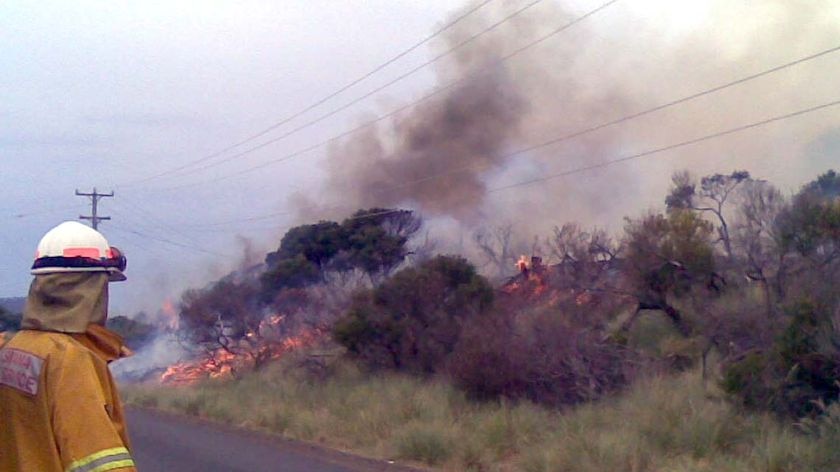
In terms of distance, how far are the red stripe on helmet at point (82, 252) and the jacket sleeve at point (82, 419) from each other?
1.08 ft

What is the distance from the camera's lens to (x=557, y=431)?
1589 cm

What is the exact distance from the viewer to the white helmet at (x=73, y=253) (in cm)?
316

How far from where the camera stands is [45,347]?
301 centimetres

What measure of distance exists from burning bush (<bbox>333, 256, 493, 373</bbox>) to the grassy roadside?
1534 millimetres

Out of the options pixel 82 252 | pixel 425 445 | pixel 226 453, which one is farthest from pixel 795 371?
pixel 82 252

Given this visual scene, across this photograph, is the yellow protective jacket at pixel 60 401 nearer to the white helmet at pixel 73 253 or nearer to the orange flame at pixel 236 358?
the white helmet at pixel 73 253

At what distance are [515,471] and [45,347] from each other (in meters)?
11.7

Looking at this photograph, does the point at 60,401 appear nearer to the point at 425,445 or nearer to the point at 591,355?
the point at 425,445

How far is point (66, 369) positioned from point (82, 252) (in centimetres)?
41

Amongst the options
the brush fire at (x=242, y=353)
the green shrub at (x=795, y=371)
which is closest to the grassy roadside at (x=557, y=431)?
the green shrub at (x=795, y=371)

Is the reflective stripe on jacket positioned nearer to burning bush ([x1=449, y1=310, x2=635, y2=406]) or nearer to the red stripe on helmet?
the red stripe on helmet

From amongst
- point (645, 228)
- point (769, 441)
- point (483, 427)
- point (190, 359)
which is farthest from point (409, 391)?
point (190, 359)

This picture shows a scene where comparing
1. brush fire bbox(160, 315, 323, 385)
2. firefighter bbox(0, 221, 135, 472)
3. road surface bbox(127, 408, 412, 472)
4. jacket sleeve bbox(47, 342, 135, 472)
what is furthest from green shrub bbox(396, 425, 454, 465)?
brush fire bbox(160, 315, 323, 385)

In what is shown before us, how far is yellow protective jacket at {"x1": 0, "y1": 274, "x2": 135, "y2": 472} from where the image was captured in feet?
9.15
